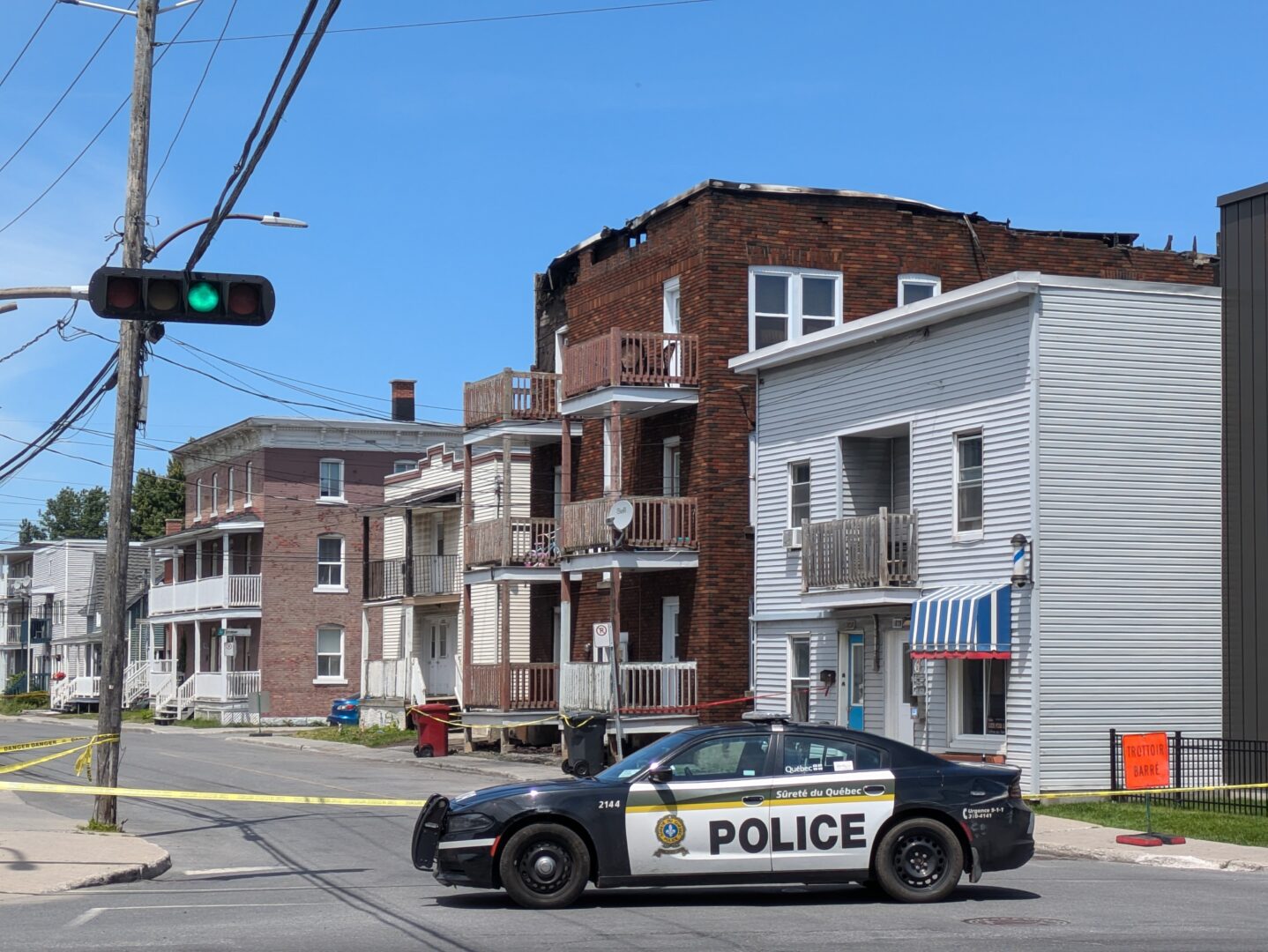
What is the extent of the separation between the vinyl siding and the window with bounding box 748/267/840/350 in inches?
373

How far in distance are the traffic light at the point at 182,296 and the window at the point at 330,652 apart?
144ft

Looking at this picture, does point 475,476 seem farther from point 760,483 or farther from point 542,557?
point 760,483

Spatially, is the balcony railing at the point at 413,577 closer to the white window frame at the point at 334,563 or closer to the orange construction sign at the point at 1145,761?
the white window frame at the point at 334,563

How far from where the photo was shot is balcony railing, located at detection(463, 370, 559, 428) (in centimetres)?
3744

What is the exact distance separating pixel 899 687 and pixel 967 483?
385 centimetres

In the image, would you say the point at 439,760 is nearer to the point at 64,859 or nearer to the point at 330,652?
the point at 64,859

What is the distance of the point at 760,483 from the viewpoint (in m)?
31.0

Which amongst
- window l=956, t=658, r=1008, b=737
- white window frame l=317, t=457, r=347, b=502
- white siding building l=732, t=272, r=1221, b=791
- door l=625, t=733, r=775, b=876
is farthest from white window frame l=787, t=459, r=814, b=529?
white window frame l=317, t=457, r=347, b=502

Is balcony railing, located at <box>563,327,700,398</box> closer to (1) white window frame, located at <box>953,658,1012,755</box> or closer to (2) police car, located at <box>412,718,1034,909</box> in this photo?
(1) white window frame, located at <box>953,658,1012,755</box>

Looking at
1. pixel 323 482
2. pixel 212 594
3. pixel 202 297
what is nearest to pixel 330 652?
pixel 212 594

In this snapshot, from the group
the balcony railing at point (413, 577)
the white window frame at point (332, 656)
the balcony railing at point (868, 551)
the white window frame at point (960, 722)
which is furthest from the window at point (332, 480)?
the white window frame at point (960, 722)

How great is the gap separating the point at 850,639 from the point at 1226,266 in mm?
8769

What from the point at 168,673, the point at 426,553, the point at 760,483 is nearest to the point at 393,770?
the point at 760,483

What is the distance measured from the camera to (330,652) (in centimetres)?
5759
